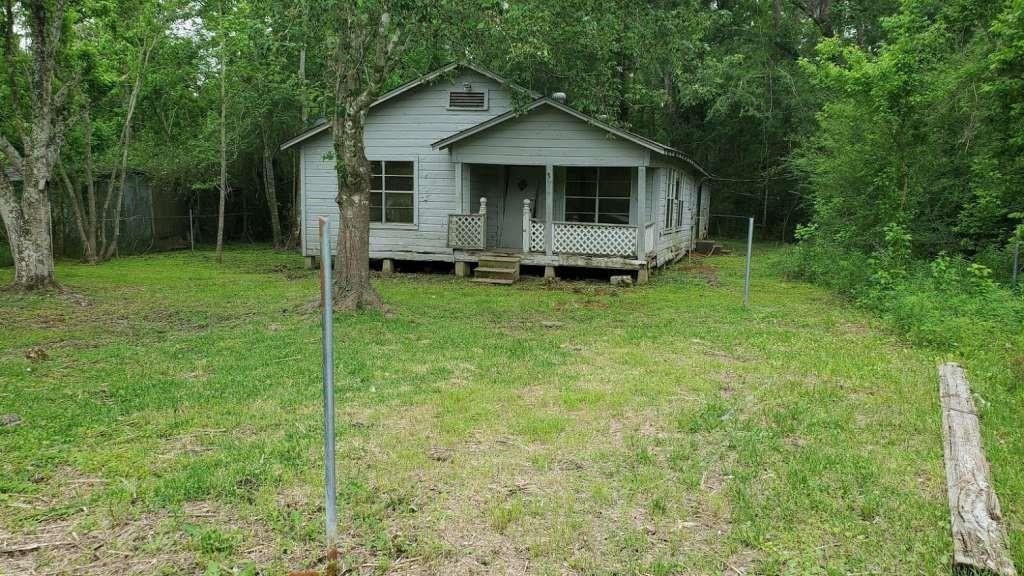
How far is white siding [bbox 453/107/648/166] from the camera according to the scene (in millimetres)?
14156

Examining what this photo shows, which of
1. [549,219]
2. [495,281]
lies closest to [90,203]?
[495,281]

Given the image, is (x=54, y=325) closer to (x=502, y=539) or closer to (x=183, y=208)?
(x=502, y=539)

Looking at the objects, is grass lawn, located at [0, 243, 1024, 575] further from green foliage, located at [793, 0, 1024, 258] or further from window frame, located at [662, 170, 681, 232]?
window frame, located at [662, 170, 681, 232]

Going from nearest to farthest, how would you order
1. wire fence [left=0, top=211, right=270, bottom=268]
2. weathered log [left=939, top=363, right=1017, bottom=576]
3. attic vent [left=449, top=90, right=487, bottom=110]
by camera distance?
weathered log [left=939, top=363, right=1017, bottom=576] < attic vent [left=449, top=90, right=487, bottom=110] < wire fence [left=0, top=211, right=270, bottom=268]

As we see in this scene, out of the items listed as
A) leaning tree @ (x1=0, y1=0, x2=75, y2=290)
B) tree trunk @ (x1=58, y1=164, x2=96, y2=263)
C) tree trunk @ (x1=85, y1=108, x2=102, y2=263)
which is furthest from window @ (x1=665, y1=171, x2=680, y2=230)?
tree trunk @ (x1=58, y1=164, x2=96, y2=263)

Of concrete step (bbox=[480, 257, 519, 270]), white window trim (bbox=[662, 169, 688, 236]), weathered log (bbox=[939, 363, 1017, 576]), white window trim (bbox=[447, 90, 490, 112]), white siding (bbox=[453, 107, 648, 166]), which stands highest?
→ white window trim (bbox=[447, 90, 490, 112])

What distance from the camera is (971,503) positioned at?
346 cm

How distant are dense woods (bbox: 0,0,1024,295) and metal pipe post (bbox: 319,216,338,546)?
20.2 feet

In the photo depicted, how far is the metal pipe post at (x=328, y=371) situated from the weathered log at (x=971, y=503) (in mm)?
2827

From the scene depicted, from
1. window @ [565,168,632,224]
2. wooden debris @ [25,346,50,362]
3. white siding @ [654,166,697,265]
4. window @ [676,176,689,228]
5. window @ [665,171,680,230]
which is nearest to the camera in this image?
wooden debris @ [25,346,50,362]

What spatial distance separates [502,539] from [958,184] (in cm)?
1180

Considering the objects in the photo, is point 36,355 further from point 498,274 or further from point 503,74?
point 503,74

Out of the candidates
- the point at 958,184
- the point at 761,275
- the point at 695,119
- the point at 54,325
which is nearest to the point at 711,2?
the point at 695,119

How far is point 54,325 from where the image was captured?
9.12 m
